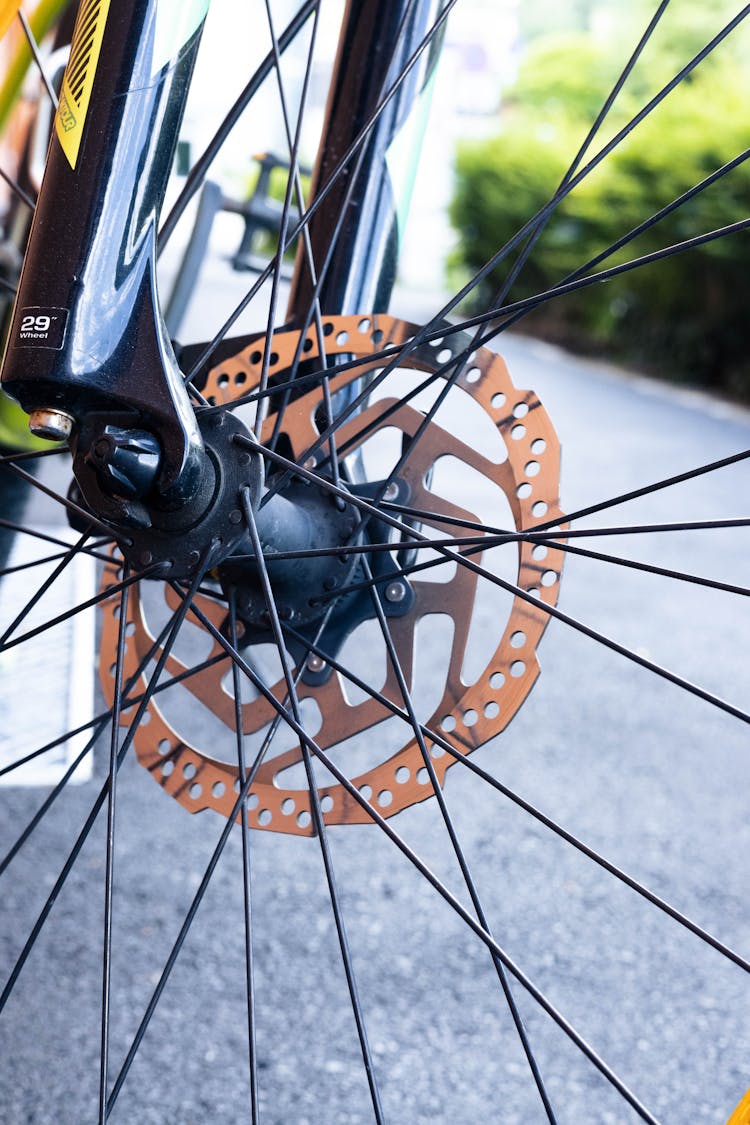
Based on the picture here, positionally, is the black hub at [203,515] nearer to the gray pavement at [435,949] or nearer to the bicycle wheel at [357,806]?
the bicycle wheel at [357,806]

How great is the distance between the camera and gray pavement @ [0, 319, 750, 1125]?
114cm

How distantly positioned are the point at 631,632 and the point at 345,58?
1.52m

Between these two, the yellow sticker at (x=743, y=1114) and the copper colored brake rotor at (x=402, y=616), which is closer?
the yellow sticker at (x=743, y=1114)

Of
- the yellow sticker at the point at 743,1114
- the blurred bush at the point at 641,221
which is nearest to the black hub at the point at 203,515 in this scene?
the yellow sticker at the point at 743,1114

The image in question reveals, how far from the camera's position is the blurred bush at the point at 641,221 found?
17.6 feet

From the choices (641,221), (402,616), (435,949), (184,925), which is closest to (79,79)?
(402,616)

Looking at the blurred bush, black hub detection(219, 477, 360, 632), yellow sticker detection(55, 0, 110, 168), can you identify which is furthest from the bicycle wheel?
the blurred bush

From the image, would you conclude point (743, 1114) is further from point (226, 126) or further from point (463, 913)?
point (226, 126)

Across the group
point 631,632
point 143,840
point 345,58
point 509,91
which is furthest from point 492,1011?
point 509,91

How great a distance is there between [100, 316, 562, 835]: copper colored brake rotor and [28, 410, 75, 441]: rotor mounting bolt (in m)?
0.13

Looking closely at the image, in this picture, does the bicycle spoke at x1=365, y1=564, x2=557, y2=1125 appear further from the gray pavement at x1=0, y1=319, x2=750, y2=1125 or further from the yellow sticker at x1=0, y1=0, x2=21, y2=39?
the yellow sticker at x1=0, y1=0, x2=21, y2=39

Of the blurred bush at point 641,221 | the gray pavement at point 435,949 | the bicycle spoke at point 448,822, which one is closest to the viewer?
the bicycle spoke at point 448,822

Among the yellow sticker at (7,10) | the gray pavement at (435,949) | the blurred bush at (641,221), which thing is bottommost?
the gray pavement at (435,949)

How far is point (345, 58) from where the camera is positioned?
1101mm
